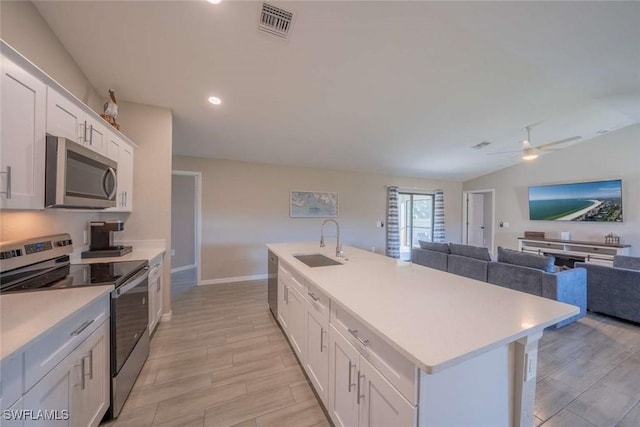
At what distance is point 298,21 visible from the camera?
6.23 feet

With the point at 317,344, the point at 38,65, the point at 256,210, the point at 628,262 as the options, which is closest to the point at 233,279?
the point at 256,210

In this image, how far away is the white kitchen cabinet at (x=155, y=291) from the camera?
241 centimetres

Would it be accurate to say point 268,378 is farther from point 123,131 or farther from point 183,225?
point 183,225

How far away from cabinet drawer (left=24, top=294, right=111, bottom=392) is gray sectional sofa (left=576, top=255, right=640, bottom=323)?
503 cm

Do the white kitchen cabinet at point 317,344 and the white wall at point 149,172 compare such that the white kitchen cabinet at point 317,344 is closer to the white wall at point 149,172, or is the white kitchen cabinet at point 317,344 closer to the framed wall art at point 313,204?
the white wall at point 149,172

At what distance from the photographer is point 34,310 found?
110 cm

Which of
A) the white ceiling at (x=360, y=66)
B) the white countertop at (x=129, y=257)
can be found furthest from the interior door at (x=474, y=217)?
the white countertop at (x=129, y=257)

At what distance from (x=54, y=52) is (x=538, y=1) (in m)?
3.71

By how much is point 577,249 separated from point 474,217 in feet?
7.85

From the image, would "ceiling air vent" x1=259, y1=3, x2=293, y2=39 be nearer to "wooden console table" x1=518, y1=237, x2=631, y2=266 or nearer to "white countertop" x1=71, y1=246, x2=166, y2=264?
"white countertop" x1=71, y1=246, x2=166, y2=264

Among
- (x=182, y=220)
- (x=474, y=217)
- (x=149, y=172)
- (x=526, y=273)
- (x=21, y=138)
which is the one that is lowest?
(x=526, y=273)

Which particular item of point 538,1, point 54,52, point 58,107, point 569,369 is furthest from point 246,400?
point 538,1

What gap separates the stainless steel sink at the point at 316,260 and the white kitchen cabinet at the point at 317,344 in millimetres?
510

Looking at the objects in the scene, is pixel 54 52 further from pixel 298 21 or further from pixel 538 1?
pixel 538 1
